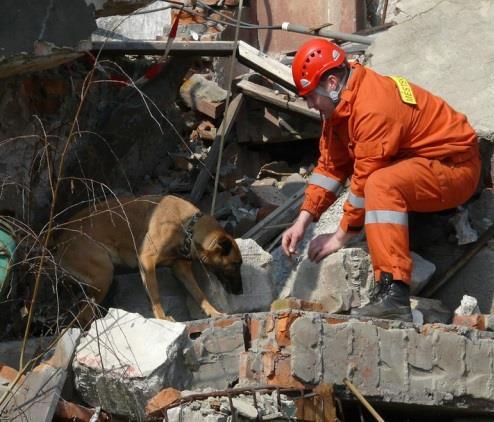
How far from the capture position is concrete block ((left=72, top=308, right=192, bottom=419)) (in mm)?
5324

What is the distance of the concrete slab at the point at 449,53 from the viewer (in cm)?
760

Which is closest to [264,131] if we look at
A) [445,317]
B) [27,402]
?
[445,317]

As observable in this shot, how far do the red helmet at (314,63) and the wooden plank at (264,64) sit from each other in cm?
219

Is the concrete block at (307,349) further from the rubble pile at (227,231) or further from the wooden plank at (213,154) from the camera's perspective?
the wooden plank at (213,154)

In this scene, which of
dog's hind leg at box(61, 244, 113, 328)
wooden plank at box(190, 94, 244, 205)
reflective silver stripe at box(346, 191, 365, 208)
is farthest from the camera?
wooden plank at box(190, 94, 244, 205)

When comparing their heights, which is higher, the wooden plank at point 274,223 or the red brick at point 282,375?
the red brick at point 282,375

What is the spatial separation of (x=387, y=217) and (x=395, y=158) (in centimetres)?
48

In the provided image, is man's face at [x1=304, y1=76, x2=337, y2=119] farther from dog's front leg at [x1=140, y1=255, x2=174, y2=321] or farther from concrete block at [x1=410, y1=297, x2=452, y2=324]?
dog's front leg at [x1=140, y1=255, x2=174, y2=321]

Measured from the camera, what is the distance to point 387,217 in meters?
5.91

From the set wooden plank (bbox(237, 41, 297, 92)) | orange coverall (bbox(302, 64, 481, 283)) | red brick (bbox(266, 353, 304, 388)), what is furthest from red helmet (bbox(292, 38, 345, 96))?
wooden plank (bbox(237, 41, 297, 92))

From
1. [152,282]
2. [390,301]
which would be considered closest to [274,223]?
[152,282]

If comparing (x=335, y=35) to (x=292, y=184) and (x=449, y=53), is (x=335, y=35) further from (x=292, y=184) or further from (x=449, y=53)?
(x=292, y=184)

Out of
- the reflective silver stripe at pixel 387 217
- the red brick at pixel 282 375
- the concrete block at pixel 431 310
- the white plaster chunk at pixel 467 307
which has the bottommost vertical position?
the concrete block at pixel 431 310

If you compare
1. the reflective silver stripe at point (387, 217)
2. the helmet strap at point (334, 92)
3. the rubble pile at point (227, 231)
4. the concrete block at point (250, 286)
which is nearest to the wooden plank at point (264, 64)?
the rubble pile at point (227, 231)
